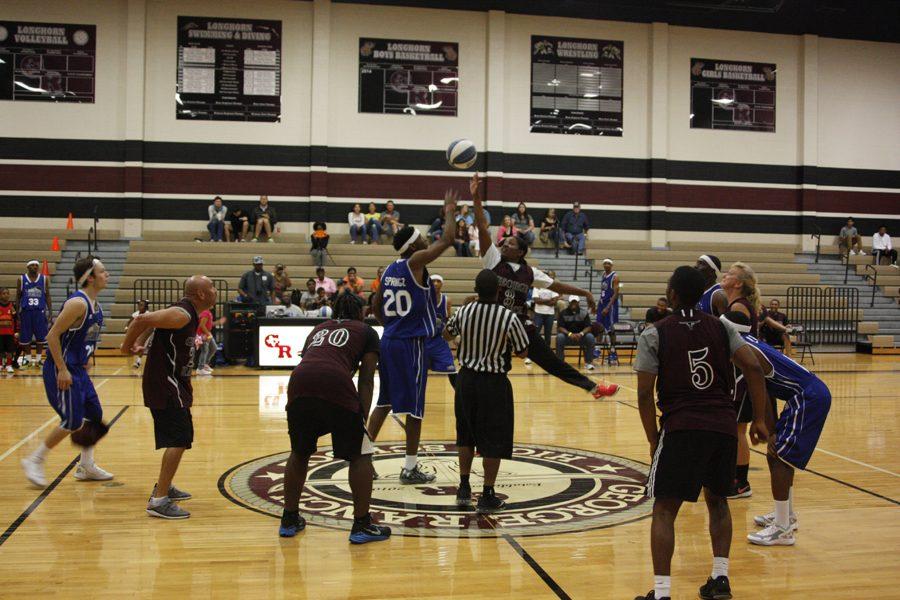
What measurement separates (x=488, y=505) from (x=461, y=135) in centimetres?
1816

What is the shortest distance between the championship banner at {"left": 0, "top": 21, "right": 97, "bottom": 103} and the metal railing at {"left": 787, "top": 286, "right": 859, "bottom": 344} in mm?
18733

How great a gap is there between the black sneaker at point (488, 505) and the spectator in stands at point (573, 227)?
16932mm

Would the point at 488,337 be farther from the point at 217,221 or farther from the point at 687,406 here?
the point at 217,221

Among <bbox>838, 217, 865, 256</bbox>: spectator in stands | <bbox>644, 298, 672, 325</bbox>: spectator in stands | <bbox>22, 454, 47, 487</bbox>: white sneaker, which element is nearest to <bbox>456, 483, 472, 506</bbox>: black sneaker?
<bbox>22, 454, 47, 487</bbox>: white sneaker

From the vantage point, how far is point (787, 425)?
5531mm

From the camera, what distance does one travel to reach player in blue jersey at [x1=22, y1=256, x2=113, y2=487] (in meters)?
6.49

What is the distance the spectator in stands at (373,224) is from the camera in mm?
22016

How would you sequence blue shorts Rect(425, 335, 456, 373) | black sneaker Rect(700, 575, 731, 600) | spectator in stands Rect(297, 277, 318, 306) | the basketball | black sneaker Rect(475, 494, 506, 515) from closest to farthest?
black sneaker Rect(700, 575, 731, 600)
black sneaker Rect(475, 494, 506, 515)
blue shorts Rect(425, 335, 456, 373)
the basketball
spectator in stands Rect(297, 277, 318, 306)

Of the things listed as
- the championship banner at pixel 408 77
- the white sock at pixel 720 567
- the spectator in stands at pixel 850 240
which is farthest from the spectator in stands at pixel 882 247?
the white sock at pixel 720 567

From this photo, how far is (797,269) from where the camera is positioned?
23.5 m

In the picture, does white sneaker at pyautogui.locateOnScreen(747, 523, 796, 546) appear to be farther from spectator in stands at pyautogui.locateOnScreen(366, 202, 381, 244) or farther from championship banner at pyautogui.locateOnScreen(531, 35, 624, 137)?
championship banner at pyautogui.locateOnScreen(531, 35, 624, 137)

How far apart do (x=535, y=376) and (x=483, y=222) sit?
8155 mm

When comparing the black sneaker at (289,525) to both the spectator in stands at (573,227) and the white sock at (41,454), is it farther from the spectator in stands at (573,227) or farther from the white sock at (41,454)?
the spectator in stands at (573,227)

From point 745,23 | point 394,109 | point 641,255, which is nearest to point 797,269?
point 641,255
